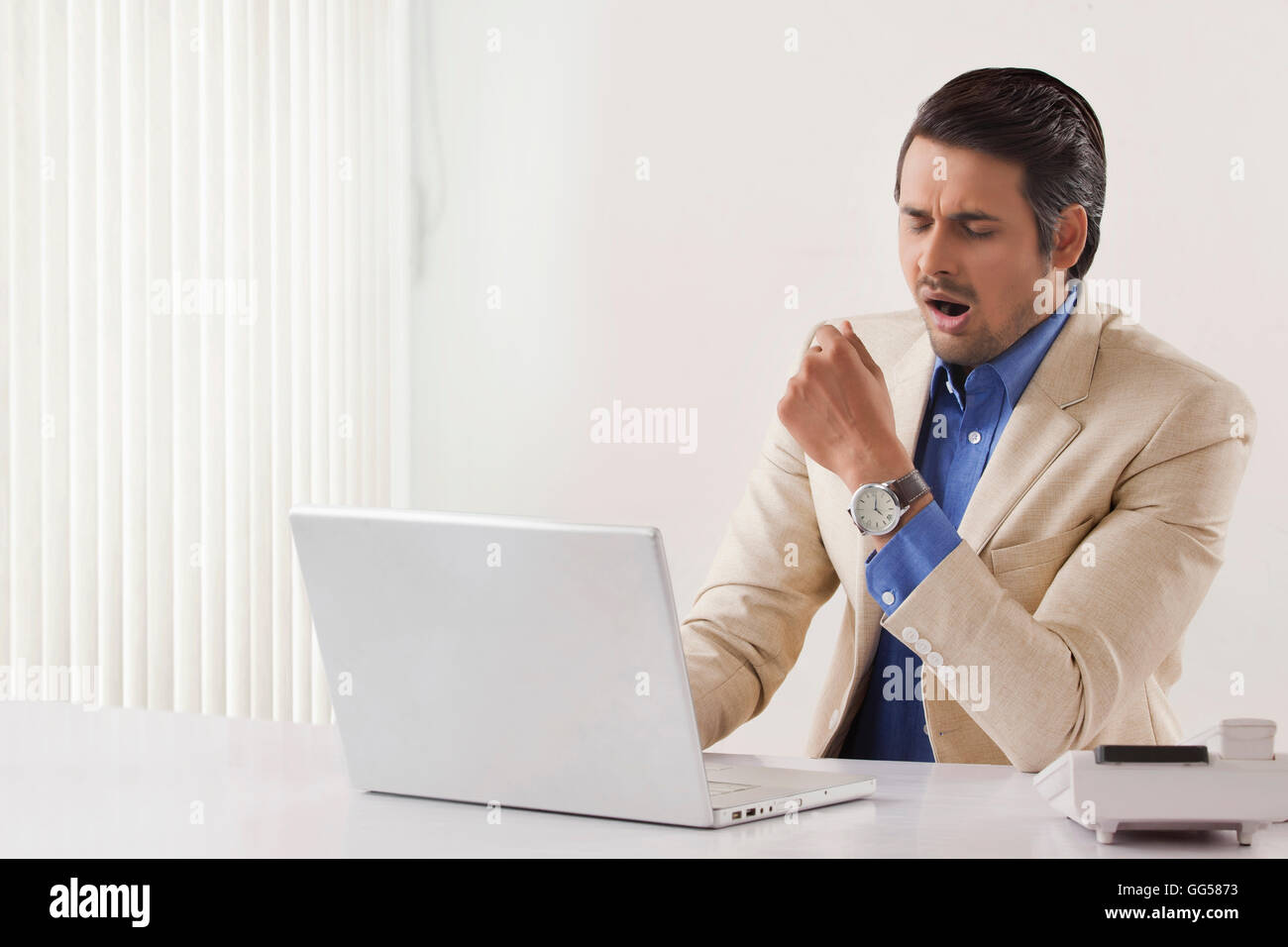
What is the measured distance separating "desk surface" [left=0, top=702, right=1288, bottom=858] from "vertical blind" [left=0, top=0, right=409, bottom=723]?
1.53 m

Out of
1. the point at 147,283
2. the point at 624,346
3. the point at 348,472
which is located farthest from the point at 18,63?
the point at 624,346

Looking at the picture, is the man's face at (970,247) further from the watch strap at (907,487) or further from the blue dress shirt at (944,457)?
the watch strap at (907,487)

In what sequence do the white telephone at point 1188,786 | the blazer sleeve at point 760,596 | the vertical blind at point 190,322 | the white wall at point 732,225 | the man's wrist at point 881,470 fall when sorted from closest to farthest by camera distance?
the white telephone at point 1188,786, the man's wrist at point 881,470, the blazer sleeve at point 760,596, the vertical blind at point 190,322, the white wall at point 732,225

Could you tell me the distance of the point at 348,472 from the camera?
3.58m

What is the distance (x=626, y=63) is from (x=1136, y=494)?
7.20 ft

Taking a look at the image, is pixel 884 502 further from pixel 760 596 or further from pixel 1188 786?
pixel 1188 786

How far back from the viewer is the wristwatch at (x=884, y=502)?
4.93 ft

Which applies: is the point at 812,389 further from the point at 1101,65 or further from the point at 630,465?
the point at 630,465

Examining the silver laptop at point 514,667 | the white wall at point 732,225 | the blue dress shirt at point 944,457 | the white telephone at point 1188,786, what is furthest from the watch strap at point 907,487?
the white wall at point 732,225

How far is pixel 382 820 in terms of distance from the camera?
3.66 feet

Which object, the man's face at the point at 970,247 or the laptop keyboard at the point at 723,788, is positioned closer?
the laptop keyboard at the point at 723,788

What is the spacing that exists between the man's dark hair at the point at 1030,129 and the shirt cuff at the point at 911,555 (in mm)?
Answer: 512

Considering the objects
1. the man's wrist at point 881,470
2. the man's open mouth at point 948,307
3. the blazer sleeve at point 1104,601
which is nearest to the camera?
the blazer sleeve at point 1104,601

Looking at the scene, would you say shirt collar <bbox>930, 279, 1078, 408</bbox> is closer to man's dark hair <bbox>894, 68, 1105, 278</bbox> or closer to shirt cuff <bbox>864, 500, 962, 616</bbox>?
man's dark hair <bbox>894, 68, 1105, 278</bbox>
